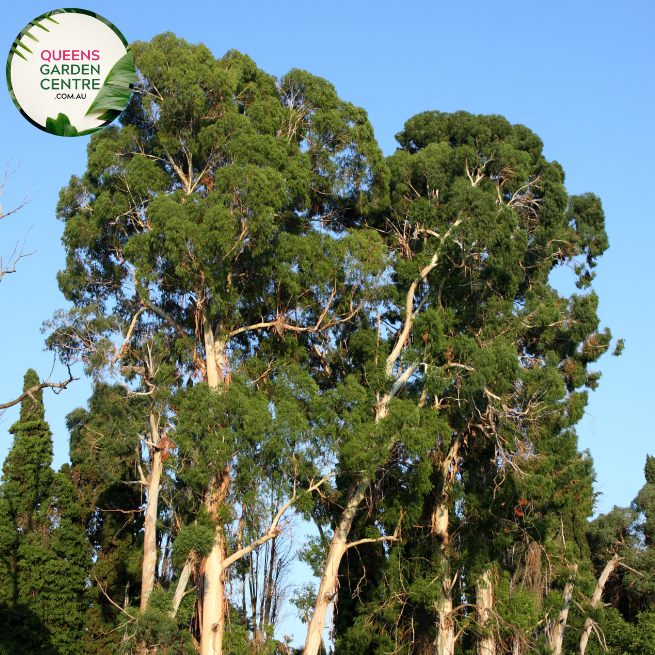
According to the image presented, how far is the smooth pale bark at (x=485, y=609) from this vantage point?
66.3 ft

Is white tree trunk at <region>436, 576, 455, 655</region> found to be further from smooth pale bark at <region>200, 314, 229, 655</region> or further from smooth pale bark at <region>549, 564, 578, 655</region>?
smooth pale bark at <region>549, 564, 578, 655</region>

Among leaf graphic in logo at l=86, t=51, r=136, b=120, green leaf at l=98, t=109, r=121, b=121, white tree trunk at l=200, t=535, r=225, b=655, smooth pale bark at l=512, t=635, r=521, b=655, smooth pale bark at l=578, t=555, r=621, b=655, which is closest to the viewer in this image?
green leaf at l=98, t=109, r=121, b=121

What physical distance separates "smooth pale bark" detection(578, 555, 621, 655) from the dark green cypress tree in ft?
48.7

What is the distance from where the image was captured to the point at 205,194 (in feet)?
65.5

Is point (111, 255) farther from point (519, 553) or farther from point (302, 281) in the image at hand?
point (519, 553)

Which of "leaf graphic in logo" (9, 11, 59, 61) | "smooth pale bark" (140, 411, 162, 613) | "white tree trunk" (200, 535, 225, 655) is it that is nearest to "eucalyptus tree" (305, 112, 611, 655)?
"white tree trunk" (200, 535, 225, 655)

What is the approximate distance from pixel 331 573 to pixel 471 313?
6858 mm

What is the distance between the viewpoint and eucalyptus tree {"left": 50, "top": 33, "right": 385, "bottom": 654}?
17.6 m

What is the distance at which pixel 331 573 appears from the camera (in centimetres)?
1938

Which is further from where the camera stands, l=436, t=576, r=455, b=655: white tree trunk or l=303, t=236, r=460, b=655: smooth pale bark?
l=436, t=576, r=455, b=655: white tree trunk

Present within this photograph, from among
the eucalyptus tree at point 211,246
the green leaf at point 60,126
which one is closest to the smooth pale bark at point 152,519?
the eucalyptus tree at point 211,246

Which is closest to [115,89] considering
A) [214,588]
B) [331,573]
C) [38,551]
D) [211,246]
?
[211,246]

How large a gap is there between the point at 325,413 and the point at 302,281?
9.62 feet

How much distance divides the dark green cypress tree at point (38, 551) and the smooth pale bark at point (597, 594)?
1484cm
